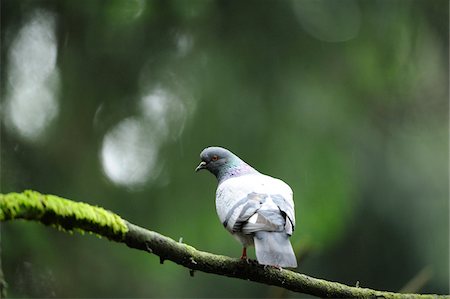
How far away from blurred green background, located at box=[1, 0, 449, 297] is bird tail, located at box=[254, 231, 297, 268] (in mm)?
1945

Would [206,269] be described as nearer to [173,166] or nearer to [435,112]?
[173,166]

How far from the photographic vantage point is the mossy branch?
6.14 ft

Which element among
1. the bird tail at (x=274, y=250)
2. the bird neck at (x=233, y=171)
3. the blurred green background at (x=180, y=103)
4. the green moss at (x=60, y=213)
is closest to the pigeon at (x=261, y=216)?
the bird tail at (x=274, y=250)

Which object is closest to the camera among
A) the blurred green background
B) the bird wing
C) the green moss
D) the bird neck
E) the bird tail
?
the green moss

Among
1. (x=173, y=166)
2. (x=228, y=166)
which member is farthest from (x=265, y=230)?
(x=173, y=166)

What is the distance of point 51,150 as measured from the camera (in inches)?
192

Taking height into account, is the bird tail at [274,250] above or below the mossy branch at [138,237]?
above

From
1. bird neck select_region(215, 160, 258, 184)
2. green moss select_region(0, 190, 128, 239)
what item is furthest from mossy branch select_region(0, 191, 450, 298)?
bird neck select_region(215, 160, 258, 184)

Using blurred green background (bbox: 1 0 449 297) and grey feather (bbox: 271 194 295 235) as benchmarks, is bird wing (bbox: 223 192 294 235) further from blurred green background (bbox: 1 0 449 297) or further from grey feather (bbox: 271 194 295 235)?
blurred green background (bbox: 1 0 449 297)

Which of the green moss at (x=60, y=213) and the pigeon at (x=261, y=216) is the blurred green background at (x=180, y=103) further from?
the green moss at (x=60, y=213)

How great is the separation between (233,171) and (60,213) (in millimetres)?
1792

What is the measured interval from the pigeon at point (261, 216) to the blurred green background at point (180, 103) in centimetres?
163

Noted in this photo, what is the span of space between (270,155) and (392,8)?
152cm

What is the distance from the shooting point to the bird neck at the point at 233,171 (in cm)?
363
